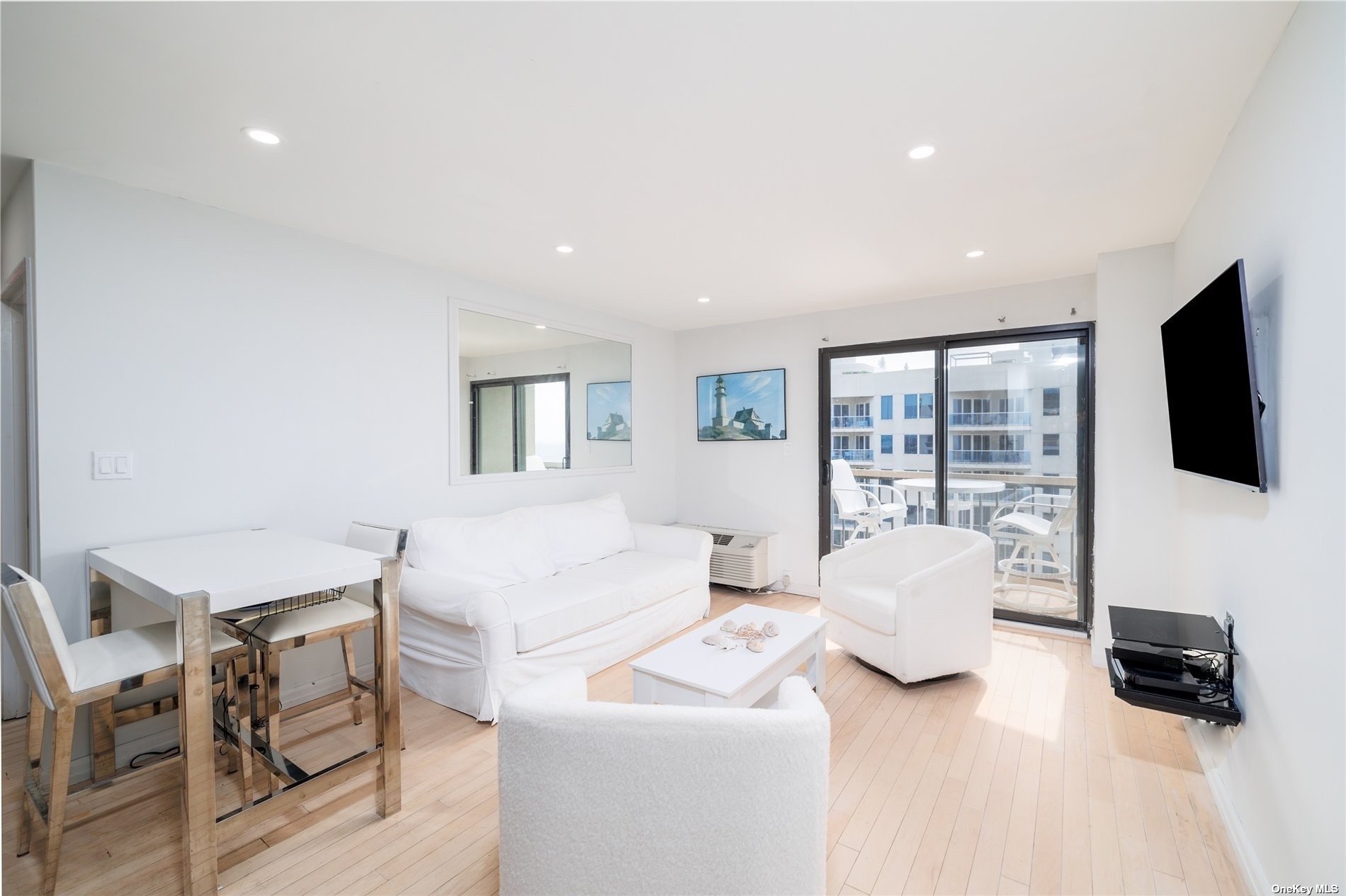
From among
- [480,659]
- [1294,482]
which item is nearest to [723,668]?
[480,659]

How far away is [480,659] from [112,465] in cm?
166

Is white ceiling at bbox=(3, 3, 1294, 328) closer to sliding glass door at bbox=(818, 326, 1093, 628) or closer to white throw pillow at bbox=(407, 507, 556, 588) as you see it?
sliding glass door at bbox=(818, 326, 1093, 628)

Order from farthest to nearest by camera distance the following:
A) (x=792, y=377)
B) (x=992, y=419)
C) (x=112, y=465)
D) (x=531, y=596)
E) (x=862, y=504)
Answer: (x=792, y=377) < (x=862, y=504) < (x=992, y=419) < (x=531, y=596) < (x=112, y=465)

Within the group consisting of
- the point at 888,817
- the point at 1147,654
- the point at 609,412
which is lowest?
the point at 888,817

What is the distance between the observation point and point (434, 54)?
1.61 m

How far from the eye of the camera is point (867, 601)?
3232 millimetres

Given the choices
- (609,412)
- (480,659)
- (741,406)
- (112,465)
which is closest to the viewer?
(112,465)

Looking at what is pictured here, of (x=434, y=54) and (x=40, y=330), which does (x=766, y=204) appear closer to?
(x=434, y=54)

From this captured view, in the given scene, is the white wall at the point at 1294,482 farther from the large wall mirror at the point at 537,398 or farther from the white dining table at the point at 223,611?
the large wall mirror at the point at 537,398

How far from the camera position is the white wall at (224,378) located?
7.34 feet

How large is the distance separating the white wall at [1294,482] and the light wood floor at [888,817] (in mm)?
319

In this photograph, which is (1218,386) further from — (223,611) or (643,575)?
(223,611)

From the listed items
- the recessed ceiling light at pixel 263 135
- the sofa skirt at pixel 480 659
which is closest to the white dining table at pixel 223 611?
the sofa skirt at pixel 480 659

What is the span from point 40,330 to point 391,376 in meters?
1.36
